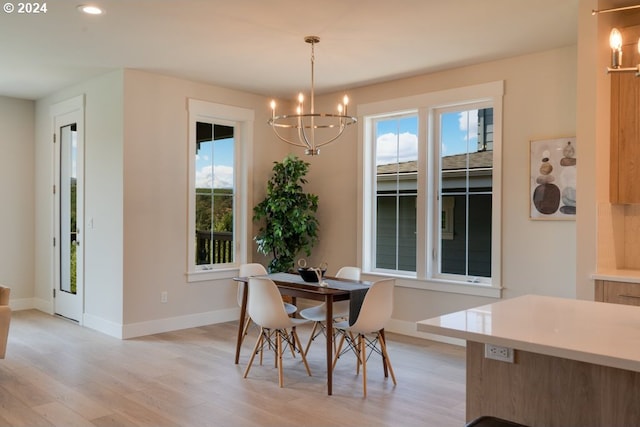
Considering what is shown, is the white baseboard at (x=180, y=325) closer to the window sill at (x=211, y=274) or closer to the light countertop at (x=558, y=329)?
the window sill at (x=211, y=274)

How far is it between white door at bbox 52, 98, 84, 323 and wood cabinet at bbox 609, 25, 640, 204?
5.24 metres

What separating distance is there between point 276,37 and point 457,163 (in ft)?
7.32

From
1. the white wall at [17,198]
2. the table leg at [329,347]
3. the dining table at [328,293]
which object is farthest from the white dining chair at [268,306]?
the white wall at [17,198]

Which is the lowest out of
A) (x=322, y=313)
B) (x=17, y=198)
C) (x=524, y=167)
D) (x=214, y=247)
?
(x=322, y=313)

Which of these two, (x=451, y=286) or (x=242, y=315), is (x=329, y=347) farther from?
(x=451, y=286)

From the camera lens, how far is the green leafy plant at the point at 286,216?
5.98m

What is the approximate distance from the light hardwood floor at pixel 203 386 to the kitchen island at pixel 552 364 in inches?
49.9

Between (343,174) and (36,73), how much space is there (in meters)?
3.52

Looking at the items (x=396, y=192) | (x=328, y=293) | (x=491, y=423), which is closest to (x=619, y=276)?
(x=328, y=293)

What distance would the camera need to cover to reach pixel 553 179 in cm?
450

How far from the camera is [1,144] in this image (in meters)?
6.66

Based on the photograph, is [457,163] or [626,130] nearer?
[626,130]

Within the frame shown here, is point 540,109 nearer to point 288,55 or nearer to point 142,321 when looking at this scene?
point 288,55

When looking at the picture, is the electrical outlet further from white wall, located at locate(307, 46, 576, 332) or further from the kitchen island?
white wall, located at locate(307, 46, 576, 332)
